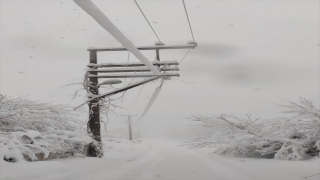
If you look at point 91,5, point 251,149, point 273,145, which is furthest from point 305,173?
point 91,5

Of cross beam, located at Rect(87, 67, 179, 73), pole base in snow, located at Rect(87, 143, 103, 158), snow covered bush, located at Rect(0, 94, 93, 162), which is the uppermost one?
cross beam, located at Rect(87, 67, 179, 73)

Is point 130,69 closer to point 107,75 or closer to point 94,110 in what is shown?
point 107,75

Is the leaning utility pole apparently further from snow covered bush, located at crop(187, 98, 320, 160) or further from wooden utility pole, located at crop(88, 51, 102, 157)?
snow covered bush, located at crop(187, 98, 320, 160)

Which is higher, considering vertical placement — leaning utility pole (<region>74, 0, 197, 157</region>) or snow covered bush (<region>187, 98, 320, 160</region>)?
leaning utility pole (<region>74, 0, 197, 157</region>)

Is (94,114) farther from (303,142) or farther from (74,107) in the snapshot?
(303,142)

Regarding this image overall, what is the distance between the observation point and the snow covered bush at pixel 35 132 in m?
5.39

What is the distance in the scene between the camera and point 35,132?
6379 millimetres

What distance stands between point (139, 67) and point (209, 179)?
5671mm

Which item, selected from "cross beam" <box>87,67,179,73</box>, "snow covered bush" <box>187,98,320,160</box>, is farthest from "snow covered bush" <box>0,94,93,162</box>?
"snow covered bush" <box>187,98,320,160</box>

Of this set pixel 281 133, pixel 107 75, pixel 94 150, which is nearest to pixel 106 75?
pixel 107 75

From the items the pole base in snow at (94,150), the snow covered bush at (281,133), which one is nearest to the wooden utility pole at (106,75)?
the pole base in snow at (94,150)

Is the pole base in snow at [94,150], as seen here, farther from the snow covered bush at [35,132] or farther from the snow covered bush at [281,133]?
the snow covered bush at [281,133]

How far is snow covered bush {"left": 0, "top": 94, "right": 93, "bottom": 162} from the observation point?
5.39 meters

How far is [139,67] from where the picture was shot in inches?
353
